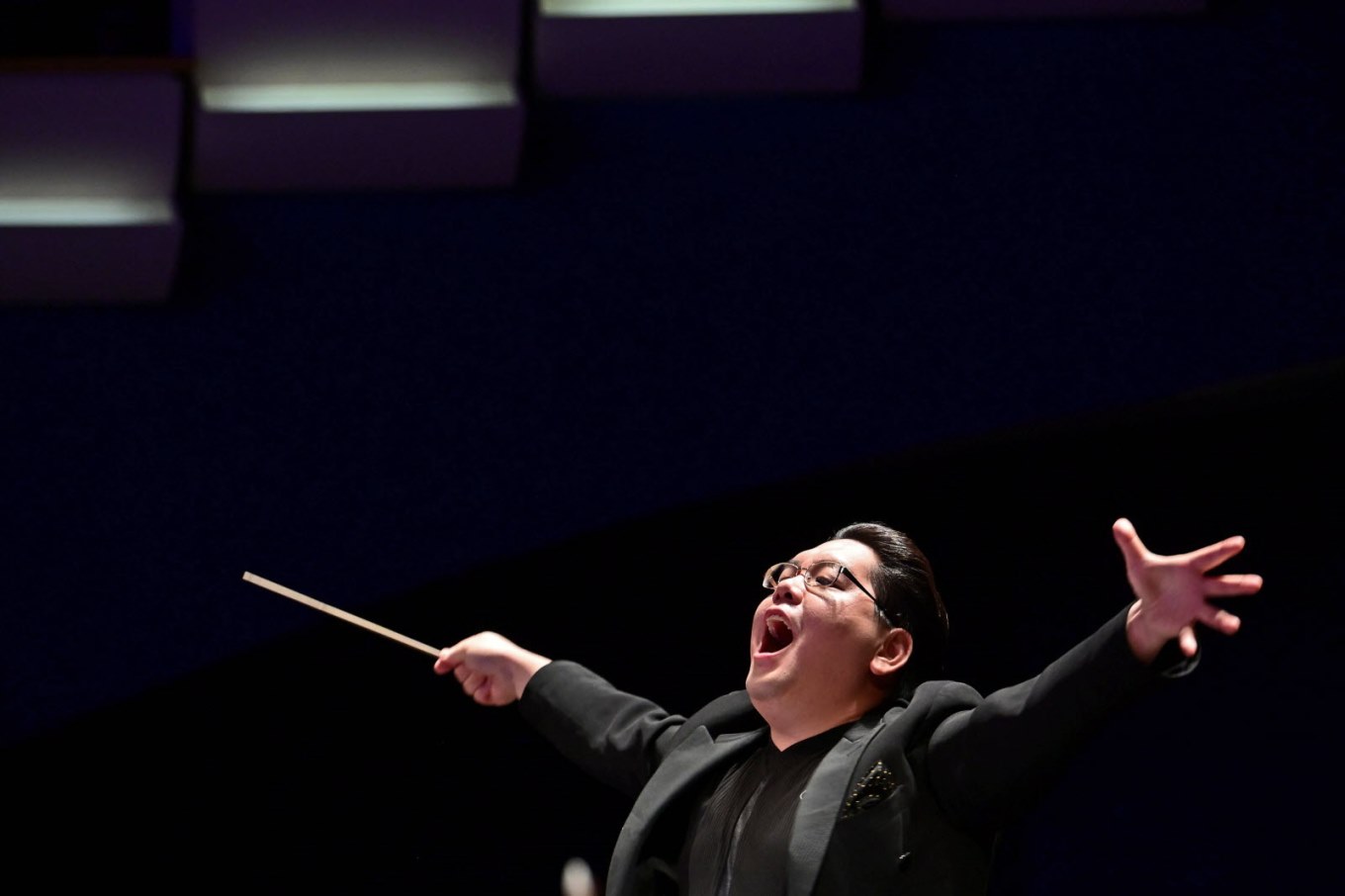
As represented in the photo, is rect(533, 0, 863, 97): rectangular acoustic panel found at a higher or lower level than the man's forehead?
higher

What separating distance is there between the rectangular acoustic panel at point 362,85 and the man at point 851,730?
0.97 meters

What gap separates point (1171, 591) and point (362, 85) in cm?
164

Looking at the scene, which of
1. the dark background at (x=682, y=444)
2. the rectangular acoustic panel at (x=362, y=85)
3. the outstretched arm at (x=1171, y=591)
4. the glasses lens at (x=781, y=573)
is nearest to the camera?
the outstretched arm at (x=1171, y=591)

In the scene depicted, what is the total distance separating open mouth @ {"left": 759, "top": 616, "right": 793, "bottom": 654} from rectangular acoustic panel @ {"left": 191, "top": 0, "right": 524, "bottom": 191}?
44.4 inches

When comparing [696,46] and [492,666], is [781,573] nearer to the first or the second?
[492,666]

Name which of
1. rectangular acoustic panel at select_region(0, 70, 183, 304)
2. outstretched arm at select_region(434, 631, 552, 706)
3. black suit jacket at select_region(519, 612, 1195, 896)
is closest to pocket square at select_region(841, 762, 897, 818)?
black suit jacket at select_region(519, 612, 1195, 896)

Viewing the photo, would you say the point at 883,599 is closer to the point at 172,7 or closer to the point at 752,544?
the point at 752,544

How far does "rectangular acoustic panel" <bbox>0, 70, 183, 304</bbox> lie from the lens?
2.51 metres

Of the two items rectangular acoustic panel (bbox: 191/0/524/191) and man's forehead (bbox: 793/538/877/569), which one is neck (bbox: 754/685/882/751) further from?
rectangular acoustic panel (bbox: 191/0/524/191)

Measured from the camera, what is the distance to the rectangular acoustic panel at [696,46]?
2389 millimetres

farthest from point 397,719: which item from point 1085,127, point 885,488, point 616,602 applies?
point 1085,127

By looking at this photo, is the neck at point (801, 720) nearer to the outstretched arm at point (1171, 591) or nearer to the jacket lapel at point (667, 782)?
the jacket lapel at point (667, 782)

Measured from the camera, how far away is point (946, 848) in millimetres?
1400

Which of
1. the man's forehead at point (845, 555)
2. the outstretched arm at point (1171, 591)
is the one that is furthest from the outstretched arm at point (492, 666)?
the outstretched arm at point (1171, 591)
